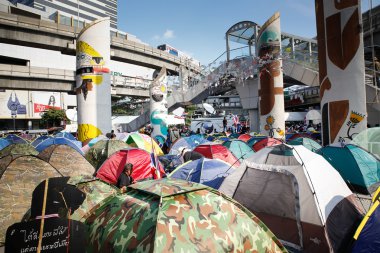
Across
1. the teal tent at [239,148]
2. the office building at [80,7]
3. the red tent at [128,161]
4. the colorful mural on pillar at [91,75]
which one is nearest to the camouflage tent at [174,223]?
the red tent at [128,161]

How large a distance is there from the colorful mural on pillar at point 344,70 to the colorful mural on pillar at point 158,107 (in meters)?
13.3

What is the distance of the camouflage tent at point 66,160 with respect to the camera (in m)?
8.24

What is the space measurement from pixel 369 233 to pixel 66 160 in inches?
306

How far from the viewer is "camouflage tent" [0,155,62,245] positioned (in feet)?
18.6

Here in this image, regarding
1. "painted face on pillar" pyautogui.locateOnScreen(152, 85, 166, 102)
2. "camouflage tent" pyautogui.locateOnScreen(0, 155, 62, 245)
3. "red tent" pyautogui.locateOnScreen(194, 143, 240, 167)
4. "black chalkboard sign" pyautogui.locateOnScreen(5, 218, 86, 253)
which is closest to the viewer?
"black chalkboard sign" pyautogui.locateOnScreen(5, 218, 86, 253)

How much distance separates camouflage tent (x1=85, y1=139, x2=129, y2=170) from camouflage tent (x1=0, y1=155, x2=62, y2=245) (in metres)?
4.54

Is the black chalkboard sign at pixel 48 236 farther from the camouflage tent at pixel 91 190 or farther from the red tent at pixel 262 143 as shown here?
the red tent at pixel 262 143

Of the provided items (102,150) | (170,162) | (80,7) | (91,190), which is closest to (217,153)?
(170,162)

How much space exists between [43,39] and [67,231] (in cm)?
3751

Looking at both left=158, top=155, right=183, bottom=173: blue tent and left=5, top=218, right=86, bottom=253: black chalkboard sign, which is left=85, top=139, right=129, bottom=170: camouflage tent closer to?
left=158, top=155, right=183, bottom=173: blue tent

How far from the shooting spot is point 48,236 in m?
2.92

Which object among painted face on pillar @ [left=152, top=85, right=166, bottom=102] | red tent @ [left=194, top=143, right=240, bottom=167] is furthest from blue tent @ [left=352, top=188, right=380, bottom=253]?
painted face on pillar @ [left=152, top=85, right=166, bottom=102]

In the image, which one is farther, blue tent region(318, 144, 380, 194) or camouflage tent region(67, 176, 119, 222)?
blue tent region(318, 144, 380, 194)

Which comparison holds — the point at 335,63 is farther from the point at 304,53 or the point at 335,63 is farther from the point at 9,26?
the point at 9,26
